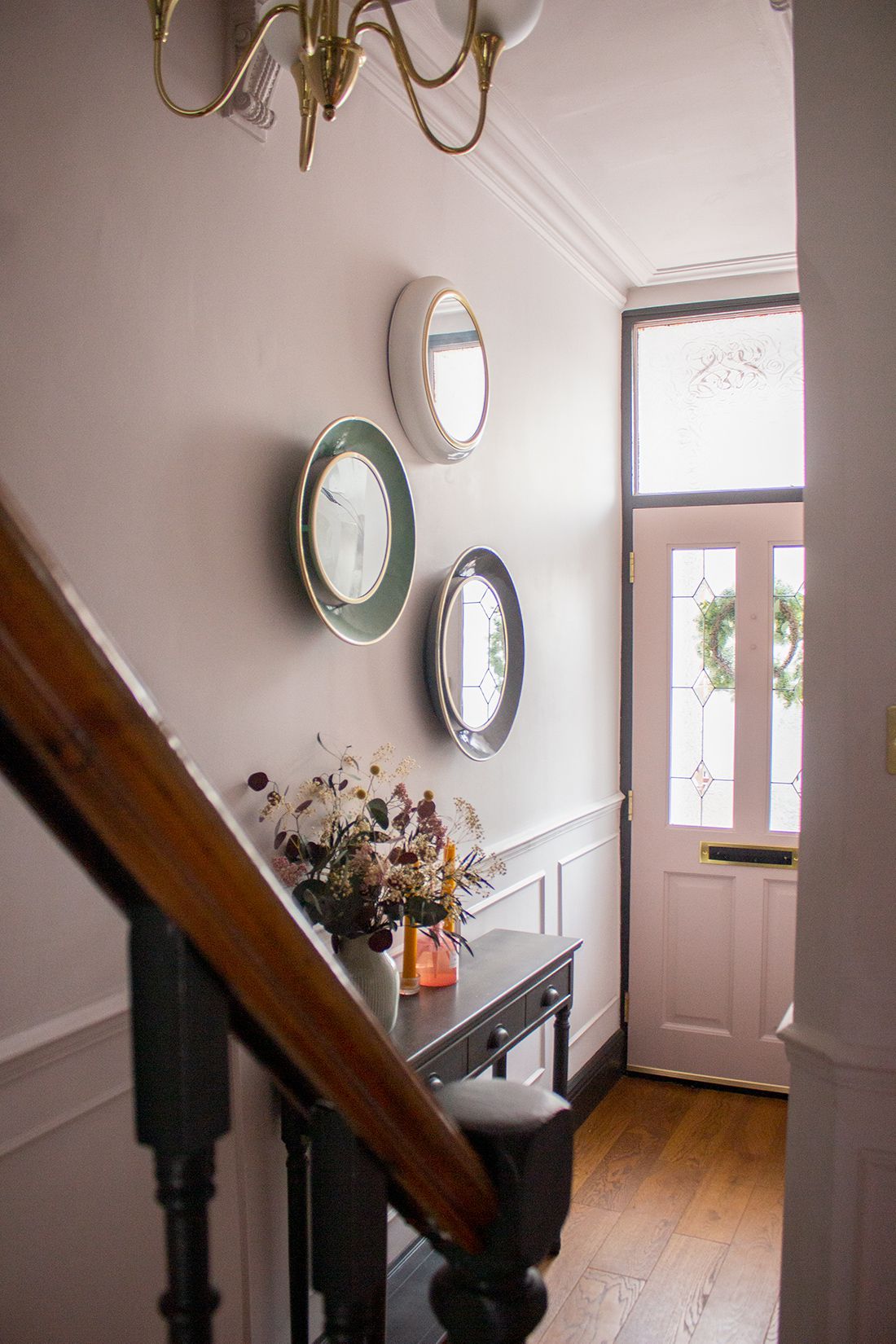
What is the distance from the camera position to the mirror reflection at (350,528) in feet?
7.27

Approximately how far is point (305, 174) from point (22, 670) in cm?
218

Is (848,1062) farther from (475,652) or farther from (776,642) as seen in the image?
(776,642)

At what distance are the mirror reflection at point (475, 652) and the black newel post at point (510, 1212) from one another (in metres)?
2.26

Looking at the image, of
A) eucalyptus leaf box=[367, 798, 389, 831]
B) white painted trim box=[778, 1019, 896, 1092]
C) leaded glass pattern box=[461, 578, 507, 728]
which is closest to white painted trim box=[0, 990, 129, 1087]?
eucalyptus leaf box=[367, 798, 389, 831]

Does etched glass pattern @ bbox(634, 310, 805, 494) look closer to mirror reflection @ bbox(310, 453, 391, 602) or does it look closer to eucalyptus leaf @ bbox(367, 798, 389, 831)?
mirror reflection @ bbox(310, 453, 391, 602)

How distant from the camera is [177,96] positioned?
6.16ft

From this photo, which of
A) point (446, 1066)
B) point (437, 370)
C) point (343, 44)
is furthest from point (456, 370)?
point (446, 1066)

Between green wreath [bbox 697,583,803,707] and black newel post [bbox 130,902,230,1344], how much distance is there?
400cm

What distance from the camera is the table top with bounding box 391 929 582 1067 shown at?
86.3 inches

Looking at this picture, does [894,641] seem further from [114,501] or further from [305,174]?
[305,174]

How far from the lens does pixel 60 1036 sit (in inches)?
64.5

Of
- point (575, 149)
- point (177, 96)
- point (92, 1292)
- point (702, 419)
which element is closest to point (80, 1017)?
point (92, 1292)

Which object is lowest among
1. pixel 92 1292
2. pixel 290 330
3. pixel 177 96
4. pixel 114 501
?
pixel 92 1292

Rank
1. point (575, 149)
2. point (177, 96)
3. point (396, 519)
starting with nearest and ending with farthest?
point (177, 96) < point (396, 519) < point (575, 149)
